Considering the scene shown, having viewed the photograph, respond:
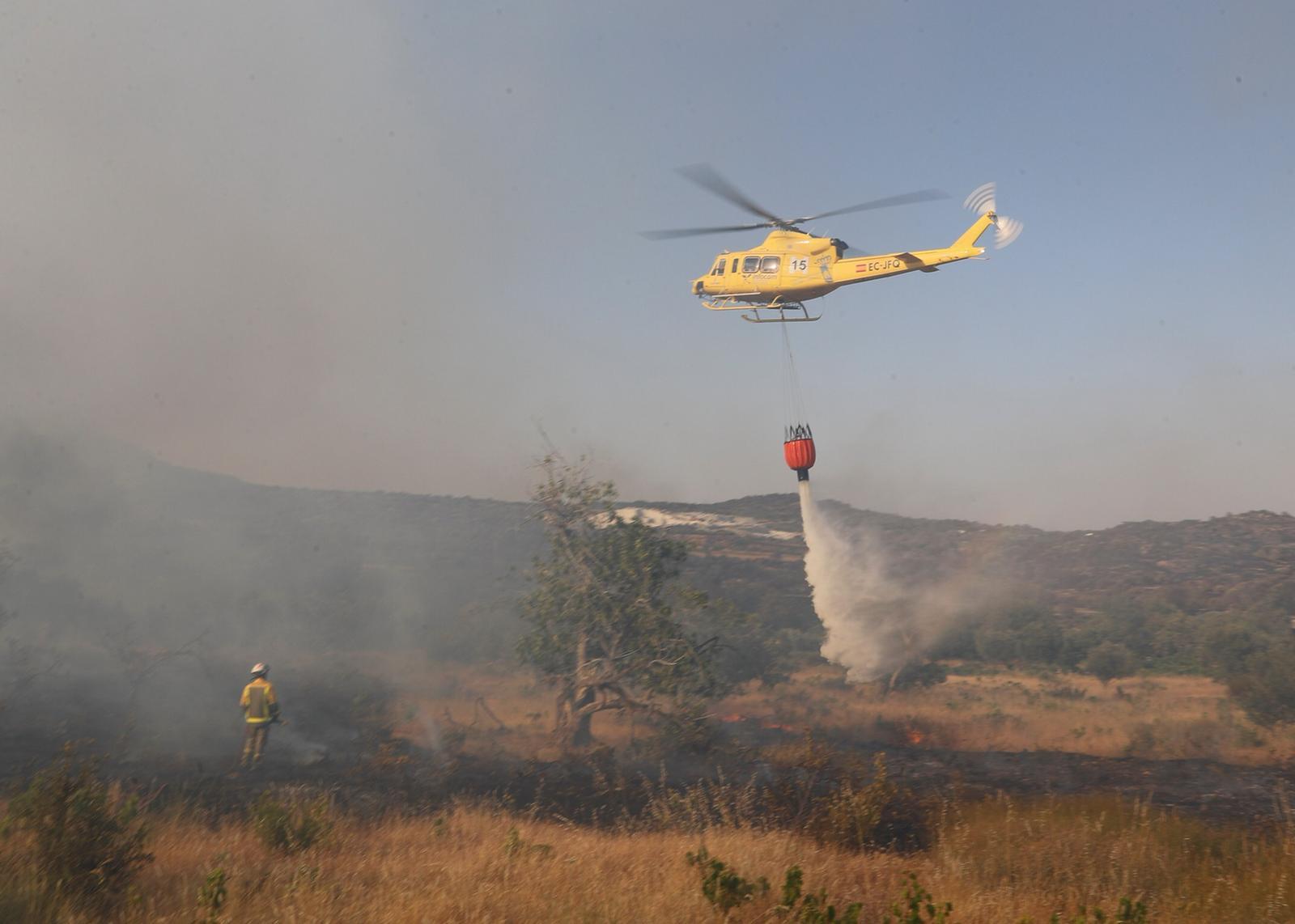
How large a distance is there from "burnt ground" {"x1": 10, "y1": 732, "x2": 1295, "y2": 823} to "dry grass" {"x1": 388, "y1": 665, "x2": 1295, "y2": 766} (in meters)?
3.13

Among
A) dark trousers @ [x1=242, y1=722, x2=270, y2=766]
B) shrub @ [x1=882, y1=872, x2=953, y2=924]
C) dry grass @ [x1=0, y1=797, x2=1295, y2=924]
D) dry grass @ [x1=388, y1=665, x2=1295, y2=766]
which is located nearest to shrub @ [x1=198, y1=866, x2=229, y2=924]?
dry grass @ [x1=0, y1=797, x2=1295, y2=924]

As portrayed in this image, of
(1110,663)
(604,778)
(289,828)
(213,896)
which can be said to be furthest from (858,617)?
(213,896)

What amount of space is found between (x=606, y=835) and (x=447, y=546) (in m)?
53.1

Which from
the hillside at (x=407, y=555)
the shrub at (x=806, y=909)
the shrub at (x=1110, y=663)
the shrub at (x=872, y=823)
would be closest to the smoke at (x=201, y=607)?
the hillside at (x=407, y=555)

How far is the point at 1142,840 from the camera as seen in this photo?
9969mm

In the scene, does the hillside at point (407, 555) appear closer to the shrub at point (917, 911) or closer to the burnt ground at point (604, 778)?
the burnt ground at point (604, 778)

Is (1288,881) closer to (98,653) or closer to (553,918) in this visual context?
(553,918)

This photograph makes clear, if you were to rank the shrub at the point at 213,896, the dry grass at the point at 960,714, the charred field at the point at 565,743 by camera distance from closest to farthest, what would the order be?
the shrub at the point at 213,896
the charred field at the point at 565,743
the dry grass at the point at 960,714

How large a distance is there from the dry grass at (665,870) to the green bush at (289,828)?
6.5 inches

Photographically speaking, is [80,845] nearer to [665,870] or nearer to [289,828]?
[289,828]

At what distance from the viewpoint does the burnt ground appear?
1388 cm

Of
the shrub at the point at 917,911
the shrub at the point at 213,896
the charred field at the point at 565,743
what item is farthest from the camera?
the charred field at the point at 565,743

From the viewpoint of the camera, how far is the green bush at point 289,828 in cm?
1060

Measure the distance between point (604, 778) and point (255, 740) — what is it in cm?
676
